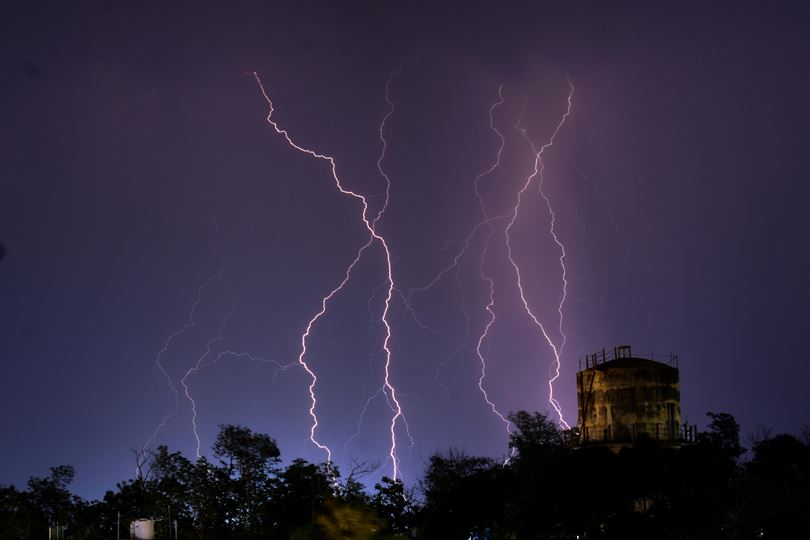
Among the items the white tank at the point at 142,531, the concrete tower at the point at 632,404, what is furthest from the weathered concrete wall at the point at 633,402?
the white tank at the point at 142,531

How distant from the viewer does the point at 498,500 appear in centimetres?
3728

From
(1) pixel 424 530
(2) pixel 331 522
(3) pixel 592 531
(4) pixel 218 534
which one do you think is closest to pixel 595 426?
(1) pixel 424 530

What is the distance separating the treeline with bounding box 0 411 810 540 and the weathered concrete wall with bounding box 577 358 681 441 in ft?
7.67

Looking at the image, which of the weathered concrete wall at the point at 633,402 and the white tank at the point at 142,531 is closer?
the white tank at the point at 142,531

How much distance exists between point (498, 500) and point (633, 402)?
10980mm

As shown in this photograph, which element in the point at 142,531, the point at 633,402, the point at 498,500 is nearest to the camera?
the point at 142,531

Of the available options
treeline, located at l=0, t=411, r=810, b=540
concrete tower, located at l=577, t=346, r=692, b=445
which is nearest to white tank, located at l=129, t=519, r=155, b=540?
treeline, located at l=0, t=411, r=810, b=540

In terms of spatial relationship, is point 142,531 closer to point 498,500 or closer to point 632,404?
point 498,500

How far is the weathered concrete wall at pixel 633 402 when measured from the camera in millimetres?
45156

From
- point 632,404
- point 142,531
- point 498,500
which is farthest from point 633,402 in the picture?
point 142,531

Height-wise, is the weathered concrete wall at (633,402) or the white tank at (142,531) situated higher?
the weathered concrete wall at (633,402)

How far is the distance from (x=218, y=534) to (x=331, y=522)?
39.0 ft

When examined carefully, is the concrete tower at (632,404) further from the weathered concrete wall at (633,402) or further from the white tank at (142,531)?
the white tank at (142,531)

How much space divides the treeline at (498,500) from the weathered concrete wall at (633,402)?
2337 millimetres
